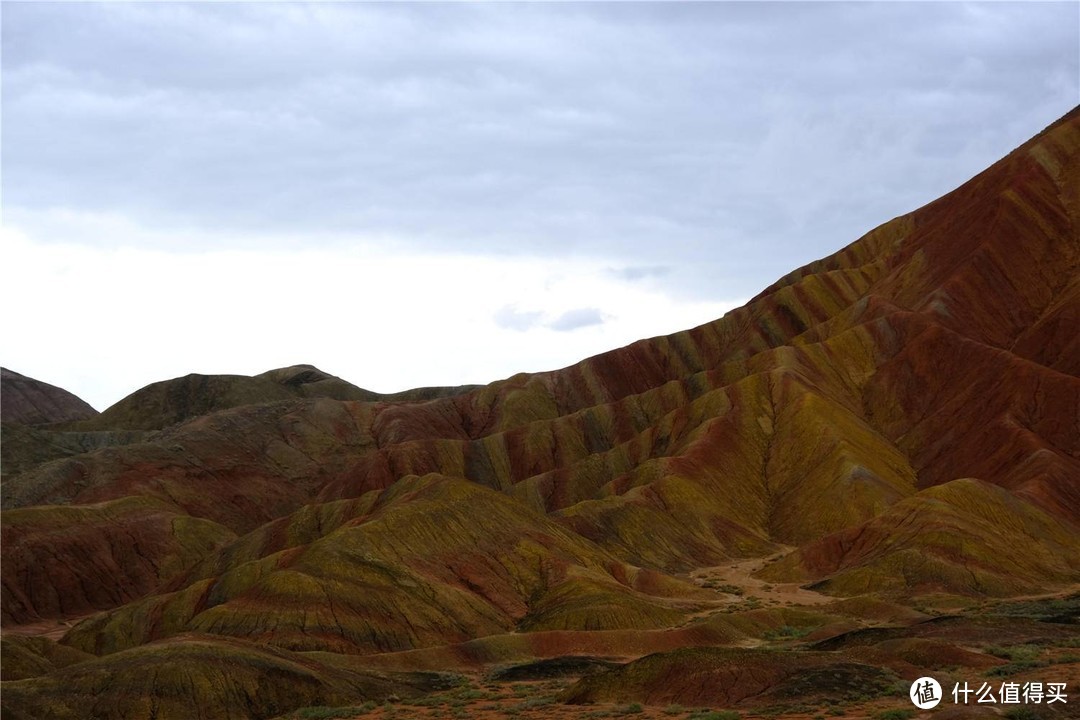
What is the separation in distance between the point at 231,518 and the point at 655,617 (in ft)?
250

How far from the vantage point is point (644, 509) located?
10131 centimetres

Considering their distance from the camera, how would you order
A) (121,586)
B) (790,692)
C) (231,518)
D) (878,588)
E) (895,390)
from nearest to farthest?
1. (790,692)
2. (878,588)
3. (121,586)
4. (895,390)
5. (231,518)

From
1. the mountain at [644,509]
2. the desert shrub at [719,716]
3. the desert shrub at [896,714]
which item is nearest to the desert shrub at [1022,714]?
the desert shrub at [896,714]

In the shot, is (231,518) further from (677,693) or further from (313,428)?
(677,693)

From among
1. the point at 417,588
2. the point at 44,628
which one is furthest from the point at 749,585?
the point at 44,628

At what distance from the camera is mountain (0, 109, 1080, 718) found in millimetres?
52969

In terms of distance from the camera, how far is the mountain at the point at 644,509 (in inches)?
2085

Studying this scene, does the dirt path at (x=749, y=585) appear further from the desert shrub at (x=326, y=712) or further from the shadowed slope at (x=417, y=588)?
the desert shrub at (x=326, y=712)

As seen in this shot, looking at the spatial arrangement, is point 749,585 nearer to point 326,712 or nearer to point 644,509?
point 644,509

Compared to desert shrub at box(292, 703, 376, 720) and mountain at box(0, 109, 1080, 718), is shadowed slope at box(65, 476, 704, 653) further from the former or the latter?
desert shrub at box(292, 703, 376, 720)

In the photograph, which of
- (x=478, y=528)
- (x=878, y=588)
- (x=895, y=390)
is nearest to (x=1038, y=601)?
(x=878, y=588)

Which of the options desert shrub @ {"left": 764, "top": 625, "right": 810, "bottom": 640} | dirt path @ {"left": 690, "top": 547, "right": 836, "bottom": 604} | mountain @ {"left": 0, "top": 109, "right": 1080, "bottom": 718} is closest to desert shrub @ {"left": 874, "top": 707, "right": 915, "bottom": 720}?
mountain @ {"left": 0, "top": 109, "right": 1080, "bottom": 718}

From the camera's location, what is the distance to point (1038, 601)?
73.9 m

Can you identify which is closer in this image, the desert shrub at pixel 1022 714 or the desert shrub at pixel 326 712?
the desert shrub at pixel 1022 714
